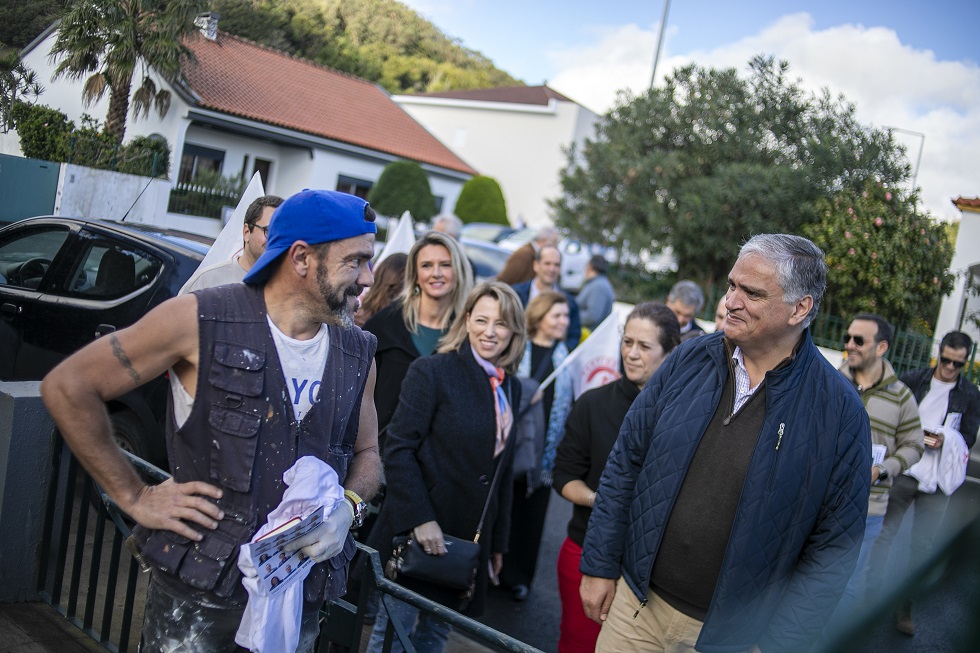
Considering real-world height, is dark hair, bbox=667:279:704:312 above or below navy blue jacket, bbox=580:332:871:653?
above

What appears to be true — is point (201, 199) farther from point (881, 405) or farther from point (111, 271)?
point (881, 405)

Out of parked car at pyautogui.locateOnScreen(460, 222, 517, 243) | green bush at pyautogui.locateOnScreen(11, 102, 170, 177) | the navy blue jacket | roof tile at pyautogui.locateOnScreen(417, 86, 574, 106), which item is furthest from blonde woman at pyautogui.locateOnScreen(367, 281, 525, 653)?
roof tile at pyautogui.locateOnScreen(417, 86, 574, 106)

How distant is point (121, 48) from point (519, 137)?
3356 cm

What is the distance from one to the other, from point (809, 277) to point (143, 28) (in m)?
2.83

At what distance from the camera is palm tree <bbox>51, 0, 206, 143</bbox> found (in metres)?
3.45

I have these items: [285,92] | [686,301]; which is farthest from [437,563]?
[686,301]

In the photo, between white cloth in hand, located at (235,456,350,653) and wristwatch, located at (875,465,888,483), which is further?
wristwatch, located at (875,465,888,483)

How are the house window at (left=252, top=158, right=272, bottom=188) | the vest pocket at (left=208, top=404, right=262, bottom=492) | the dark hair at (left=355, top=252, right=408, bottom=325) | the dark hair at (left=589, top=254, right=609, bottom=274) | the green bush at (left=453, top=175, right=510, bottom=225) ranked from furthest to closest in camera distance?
the green bush at (left=453, top=175, right=510, bottom=225), the dark hair at (left=589, top=254, right=609, bottom=274), the dark hair at (left=355, top=252, right=408, bottom=325), the house window at (left=252, top=158, right=272, bottom=188), the vest pocket at (left=208, top=404, right=262, bottom=492)

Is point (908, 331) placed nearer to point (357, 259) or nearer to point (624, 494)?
point (624, 494)

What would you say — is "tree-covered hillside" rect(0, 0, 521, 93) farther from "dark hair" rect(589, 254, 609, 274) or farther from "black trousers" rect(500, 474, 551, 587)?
"dark hair" rect(589, 254, 609, 274)

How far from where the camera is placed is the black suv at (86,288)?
3.71m

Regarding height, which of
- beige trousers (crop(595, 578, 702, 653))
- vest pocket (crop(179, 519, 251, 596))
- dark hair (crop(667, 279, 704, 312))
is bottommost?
beige trousers (crop(595, 578, 702, 653))

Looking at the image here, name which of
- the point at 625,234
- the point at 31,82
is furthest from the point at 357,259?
the point at 625,234

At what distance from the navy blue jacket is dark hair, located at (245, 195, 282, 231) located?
2122mm
